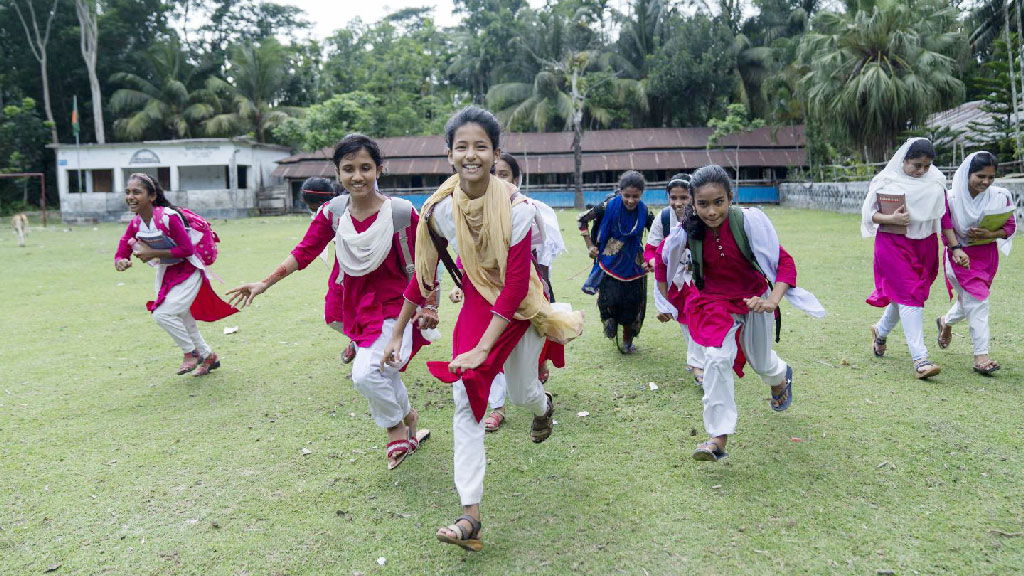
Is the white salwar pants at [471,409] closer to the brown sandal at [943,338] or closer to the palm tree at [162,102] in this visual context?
the brown sandal at [943,338]

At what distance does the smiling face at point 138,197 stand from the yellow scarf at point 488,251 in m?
3.55

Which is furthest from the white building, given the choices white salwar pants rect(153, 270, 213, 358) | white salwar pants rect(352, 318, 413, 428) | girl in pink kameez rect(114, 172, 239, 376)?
white salwar pants rect(352, 318, 413, 428)

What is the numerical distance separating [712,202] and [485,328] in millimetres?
1473

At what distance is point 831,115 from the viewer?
2588 centimetres

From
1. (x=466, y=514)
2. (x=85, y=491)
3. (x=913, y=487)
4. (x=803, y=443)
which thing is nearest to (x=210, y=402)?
(x=85, y=491)

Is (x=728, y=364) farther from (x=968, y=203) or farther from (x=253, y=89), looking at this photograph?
(x=253, y=89)

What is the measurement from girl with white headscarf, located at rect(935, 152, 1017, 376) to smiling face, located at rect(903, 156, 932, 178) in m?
0.31

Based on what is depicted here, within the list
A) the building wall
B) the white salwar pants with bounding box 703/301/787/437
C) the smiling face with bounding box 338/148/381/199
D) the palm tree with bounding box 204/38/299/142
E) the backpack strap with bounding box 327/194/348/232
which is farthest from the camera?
the palm tree with bounding box 204/38/299/142

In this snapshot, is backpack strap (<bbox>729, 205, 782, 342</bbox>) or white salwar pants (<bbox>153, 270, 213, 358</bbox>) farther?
white salwar pants (<bbox>153, 270, 213, 358</bbox>)

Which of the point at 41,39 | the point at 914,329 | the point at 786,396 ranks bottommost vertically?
the point at 786,396

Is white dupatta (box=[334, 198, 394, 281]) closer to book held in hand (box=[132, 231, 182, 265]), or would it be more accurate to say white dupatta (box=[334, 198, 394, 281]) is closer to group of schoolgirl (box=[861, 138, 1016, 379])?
book held in hand (box=[132, 231, 182, 265])

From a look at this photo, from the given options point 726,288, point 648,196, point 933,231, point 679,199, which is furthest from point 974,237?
point 648,196

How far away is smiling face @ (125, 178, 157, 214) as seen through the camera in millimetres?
5742

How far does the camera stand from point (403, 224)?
4.02 meters
